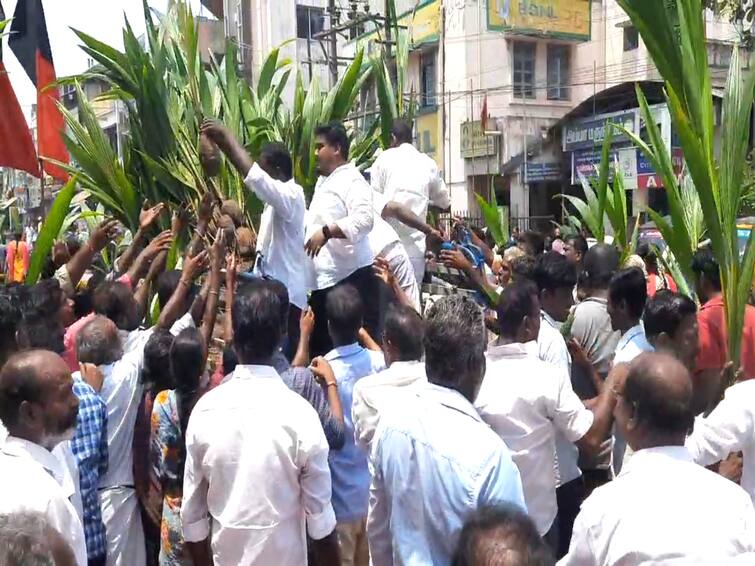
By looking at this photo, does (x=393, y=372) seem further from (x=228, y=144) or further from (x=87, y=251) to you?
(x=87, y=251)

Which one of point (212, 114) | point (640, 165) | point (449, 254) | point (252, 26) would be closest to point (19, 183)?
point (252, 26)

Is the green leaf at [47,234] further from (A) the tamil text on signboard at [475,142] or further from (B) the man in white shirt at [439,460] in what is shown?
(A) the tamil text on signboard at [475,142]

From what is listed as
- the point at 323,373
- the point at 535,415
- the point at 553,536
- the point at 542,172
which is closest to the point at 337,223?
the point at 323,373

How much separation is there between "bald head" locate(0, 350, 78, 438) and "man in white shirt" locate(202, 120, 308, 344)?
174cm

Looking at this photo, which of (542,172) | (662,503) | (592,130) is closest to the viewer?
(662,503)

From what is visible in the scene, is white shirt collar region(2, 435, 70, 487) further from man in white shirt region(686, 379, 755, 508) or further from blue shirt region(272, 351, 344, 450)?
man in white shirt region(686, 379, 755, 508)

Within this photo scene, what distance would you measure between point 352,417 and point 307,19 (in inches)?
1091

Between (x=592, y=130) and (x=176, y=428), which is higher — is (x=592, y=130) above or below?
above

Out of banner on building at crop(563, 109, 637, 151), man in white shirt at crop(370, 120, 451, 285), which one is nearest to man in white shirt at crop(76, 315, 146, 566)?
man in white shirt at crop(370, 120, 451, 285)

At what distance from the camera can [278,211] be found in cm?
378

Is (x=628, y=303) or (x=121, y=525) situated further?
(x=628, y=303)

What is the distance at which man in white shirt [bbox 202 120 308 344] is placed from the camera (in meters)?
3.62

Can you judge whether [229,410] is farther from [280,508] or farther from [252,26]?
[252,26]

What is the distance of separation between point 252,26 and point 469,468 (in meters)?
28.4
